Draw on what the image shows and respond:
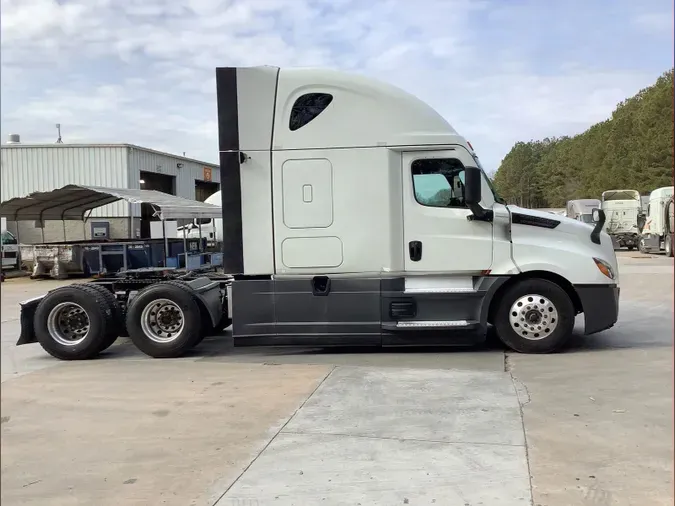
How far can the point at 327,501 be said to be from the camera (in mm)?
3791

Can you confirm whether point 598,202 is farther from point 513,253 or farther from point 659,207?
point 513,253

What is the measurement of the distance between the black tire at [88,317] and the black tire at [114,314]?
0.14 ft

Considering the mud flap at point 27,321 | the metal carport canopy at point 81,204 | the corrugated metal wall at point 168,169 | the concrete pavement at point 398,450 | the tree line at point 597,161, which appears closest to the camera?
the concrete pavement at point 398,450

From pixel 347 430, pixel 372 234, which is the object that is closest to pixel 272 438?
pixel 347 430

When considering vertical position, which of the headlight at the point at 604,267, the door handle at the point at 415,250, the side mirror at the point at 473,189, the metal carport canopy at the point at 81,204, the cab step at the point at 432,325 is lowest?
the cab step at the point at 432,325

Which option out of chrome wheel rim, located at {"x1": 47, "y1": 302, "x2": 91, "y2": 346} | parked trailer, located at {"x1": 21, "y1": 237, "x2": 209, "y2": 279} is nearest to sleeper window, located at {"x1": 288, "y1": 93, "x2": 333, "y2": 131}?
chrome wheel rim, located at {"x1": 47, "y1": 302, "x2": 91, "y2": 346}

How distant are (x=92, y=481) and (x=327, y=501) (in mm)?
1666

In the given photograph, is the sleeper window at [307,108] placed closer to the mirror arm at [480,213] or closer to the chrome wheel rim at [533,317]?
the mirror arm at [480,213]

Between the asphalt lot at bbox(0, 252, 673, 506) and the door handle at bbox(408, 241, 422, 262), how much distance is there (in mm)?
1252

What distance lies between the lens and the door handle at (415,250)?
24.6 ft

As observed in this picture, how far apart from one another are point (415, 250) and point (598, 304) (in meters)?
2.35

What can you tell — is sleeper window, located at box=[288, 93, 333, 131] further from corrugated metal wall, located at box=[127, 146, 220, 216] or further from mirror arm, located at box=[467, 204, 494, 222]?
corrugated metal wall, located at box=[127, 146, 220, 216]

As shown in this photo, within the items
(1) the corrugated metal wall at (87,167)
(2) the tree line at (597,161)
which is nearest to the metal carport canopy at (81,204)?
(1) the corrugated metal wall at (87,167)

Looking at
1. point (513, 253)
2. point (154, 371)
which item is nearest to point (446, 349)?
point (513, 253)
